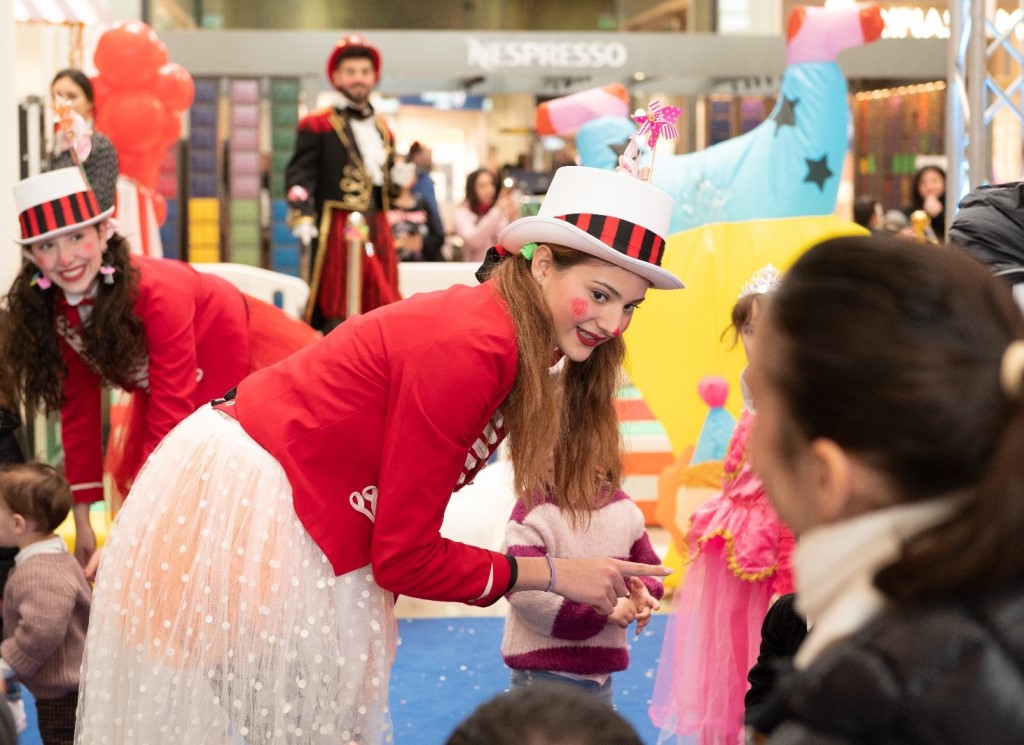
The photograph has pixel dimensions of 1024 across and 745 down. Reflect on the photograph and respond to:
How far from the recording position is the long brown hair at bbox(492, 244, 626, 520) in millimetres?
1893

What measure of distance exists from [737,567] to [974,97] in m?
2.69

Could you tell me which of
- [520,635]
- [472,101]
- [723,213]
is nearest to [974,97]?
[723,213]

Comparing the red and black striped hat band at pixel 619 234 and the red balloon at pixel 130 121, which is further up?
the red balloon at pixel 130 121

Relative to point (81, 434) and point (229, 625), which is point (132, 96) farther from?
point (229, 625)

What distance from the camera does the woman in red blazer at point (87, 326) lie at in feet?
10.4

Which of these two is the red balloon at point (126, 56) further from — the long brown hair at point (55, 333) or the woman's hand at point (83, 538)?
the woman's hand at point (83, 538)

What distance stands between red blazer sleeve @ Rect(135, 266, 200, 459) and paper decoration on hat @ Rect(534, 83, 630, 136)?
3.00 meters

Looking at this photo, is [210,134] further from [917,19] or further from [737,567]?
[737,567]

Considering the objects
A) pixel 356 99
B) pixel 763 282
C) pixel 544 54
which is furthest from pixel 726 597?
pixel 544 54

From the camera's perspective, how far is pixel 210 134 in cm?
1066

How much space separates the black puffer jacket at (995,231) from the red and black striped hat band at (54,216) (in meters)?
2.09

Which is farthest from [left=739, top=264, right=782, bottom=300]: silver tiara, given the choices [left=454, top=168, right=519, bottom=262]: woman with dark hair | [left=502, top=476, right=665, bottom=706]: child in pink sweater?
[left=454, top=168, right=519, bottom=262]: woman with dark hair

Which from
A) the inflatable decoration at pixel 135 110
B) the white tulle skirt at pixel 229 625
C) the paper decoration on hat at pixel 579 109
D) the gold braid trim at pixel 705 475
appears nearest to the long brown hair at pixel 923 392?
the white tulle skirt at pixel 229 625

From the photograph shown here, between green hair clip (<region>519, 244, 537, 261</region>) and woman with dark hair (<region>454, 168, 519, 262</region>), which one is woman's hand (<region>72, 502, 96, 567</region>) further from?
woman with dark hair (<region>454, 168, 519, 262</region>)
